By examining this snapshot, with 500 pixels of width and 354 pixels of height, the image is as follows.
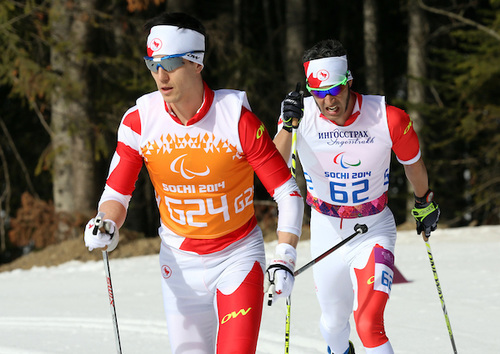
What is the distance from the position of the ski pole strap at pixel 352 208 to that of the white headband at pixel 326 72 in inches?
36.5

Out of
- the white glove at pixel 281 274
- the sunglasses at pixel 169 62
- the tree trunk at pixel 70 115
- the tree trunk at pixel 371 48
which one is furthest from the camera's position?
the tree trunk at pixel 371 48

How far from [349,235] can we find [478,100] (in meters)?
11.9

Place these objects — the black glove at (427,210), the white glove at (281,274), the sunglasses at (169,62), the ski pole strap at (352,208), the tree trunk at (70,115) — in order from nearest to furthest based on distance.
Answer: the white glove at (281,274), the sunglasses at (169,62), the ski pole strap at (352,208), the black glove at (427,210), the tree trunk at (70,115)

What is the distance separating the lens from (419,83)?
17203mm

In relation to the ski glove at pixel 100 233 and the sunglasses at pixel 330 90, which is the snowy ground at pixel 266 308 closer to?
the sunglasses at pixel 330 90

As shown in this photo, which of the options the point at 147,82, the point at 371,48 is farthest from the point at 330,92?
the point at 371,48

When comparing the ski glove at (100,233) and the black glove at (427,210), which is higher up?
the ski glove at (100,233)

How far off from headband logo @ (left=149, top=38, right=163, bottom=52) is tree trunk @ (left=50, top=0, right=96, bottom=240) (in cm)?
1017

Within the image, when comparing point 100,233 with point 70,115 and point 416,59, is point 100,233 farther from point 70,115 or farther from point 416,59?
point 416,59

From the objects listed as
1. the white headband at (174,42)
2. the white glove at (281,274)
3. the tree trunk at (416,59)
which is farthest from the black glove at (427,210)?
the tree trunk at (416,59)

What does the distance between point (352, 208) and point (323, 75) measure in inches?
40.2

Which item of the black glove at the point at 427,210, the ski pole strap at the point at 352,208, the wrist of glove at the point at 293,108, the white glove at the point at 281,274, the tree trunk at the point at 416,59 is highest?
the wrist of glove at the point at 293,108

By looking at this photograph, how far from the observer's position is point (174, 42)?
12.9 ft

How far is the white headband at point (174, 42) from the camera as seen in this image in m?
3.92
